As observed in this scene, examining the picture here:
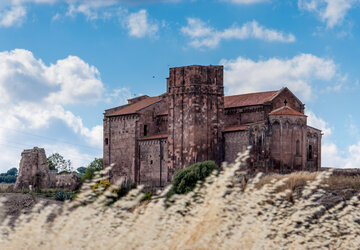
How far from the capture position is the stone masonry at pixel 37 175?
154 feet

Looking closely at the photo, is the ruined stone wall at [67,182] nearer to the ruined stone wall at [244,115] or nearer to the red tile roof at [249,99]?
the ruined stone wall at [244,115]

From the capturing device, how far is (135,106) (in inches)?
1976

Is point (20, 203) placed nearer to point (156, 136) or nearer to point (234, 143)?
point (156, 136)

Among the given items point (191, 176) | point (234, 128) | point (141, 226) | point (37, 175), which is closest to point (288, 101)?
point (234, 128)

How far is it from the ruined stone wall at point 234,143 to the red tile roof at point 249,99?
3175 mm

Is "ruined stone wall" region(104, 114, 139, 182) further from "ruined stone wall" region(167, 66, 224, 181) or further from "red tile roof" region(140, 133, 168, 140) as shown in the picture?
"ruined stone wall" region(167, 66, 224, 181)

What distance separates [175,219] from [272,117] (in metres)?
31.9

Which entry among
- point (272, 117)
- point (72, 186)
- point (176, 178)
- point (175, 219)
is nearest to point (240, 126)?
point (272, 117)

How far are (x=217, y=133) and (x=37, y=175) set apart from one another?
16.4 meters

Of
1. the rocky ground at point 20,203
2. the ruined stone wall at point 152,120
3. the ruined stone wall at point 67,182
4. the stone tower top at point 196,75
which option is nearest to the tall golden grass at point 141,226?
the rocky ground at point 20,203

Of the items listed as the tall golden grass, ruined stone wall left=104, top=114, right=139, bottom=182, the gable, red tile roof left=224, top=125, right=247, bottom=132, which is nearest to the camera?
the tall golden grass

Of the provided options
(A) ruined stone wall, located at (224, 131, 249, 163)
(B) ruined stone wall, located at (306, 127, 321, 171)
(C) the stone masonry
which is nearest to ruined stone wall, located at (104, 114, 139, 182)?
(C) the stone masonry

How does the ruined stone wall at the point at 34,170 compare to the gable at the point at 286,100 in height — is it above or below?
below

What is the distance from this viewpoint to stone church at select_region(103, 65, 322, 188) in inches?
1500
